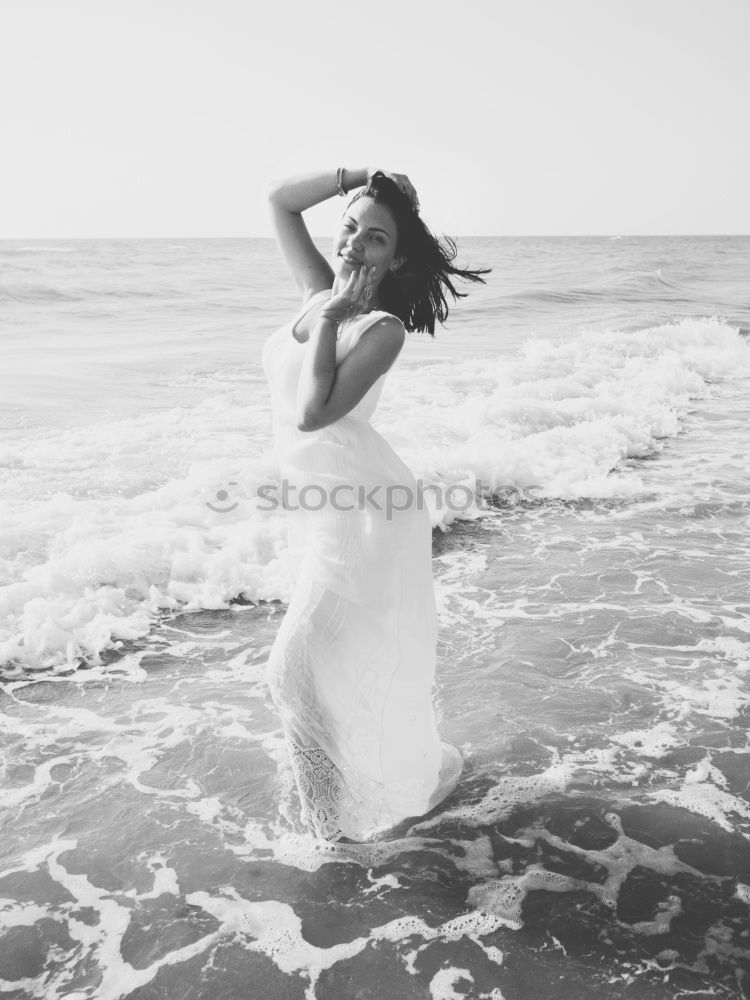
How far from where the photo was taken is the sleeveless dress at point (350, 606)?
2736mm

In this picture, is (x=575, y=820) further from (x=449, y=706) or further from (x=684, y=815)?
(x=449, y=706)

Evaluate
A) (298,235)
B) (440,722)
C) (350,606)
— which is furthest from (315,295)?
(440,722)

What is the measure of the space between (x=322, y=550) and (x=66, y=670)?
2411mm

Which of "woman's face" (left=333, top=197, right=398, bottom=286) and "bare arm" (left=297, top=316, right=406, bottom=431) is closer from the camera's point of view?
"bare arm" (left=297, top=316, right=406, bottom=431)

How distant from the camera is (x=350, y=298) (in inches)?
101

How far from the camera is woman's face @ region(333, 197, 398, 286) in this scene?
2.62 metres

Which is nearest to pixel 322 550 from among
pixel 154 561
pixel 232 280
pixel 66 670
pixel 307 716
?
pixel 307 716

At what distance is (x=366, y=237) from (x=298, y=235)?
18.5 inches

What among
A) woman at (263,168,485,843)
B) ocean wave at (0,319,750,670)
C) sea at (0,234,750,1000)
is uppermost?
woman at (263,168,485,843)

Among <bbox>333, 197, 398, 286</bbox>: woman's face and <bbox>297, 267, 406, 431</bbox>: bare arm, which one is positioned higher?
<bbox>333, 197, 398, 286</bbox>: woman's face

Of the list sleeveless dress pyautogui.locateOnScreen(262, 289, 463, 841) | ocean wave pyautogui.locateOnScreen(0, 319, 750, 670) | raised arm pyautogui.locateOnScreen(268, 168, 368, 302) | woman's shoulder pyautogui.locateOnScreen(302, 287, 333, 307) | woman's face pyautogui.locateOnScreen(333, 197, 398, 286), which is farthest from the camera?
ocean wave pyautogui.locateOnScreen(0, 319, 750, 670)

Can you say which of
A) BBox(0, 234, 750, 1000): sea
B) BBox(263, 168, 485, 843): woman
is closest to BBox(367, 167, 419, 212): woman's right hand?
BBox(263, 168, 485, 843): woman

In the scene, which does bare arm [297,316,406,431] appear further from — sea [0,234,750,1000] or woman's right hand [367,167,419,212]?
sea [0,234,750,1000]

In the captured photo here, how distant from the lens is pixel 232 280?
29141mm
